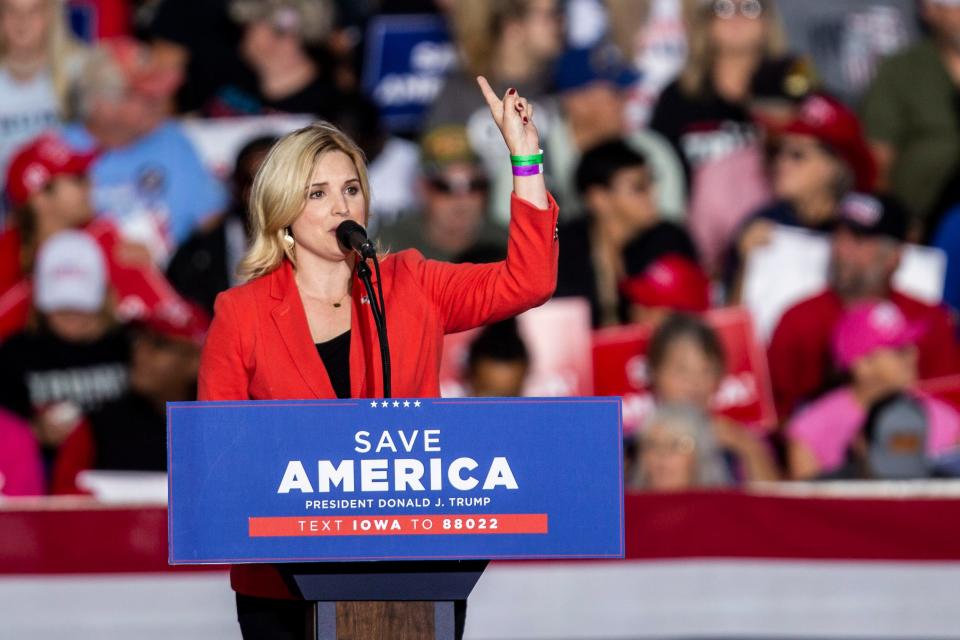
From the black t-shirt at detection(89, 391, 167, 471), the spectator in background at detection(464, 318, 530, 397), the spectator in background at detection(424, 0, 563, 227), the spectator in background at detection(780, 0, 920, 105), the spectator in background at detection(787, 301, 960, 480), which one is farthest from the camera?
the spectator in background at detection(780, 0, 920, 105)

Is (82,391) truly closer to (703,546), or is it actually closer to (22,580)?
(22,580)

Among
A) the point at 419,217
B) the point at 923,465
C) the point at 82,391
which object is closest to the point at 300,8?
the point at 419,217

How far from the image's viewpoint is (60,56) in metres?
7.14

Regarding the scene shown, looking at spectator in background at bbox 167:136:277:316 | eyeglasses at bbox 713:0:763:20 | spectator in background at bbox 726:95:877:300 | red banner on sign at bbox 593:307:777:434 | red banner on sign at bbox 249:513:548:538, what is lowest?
red banner on sign at bbox 249:513:548:538

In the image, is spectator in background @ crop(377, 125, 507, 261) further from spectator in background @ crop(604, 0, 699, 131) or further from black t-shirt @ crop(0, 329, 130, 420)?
black t-shirt @ crop(0, 329, 130, 420)

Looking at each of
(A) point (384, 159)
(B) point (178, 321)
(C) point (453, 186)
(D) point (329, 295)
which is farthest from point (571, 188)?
(D) point (329, 295)

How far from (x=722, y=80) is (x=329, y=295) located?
4.42 metres

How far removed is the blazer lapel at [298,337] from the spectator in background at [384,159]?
3.90m

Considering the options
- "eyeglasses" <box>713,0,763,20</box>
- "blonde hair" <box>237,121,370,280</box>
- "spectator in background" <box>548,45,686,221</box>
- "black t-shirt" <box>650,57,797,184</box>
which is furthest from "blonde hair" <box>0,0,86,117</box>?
"blonde hair" <box>237,121,370,280</box>

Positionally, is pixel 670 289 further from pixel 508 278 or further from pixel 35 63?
pixel 508 278

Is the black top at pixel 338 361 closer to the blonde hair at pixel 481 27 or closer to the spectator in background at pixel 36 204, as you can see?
the spectator in background at pixel 36 204

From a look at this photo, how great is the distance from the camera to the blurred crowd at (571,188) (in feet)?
21.2

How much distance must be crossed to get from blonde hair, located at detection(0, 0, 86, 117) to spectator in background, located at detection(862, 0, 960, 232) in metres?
3.43

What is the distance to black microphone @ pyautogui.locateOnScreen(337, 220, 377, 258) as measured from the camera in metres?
2.81
